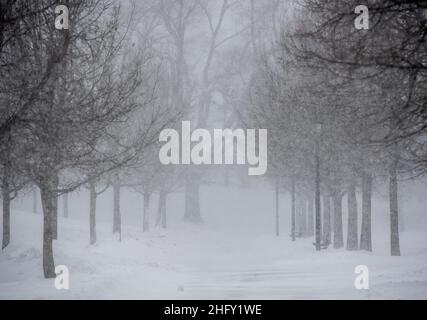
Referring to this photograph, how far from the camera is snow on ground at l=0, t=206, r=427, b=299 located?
1005 centimetres

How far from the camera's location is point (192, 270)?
15.8m

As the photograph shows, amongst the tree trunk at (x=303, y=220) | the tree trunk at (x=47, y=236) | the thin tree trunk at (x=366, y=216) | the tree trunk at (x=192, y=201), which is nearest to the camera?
the tree trunk at (x=47, y=236)

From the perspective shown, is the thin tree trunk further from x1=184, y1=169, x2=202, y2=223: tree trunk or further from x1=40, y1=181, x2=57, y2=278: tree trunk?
x1=184, y1=169, x2=202, y2=223: tree trunk

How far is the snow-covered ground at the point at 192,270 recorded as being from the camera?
1007 centimetres

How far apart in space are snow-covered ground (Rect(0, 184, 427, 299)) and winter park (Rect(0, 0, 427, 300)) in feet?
0.27

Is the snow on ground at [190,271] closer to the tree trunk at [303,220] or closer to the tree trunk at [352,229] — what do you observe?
the tree trunk at [352,229]

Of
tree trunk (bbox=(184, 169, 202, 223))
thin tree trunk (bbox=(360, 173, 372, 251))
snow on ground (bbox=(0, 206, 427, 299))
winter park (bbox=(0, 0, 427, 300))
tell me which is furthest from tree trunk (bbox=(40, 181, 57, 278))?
tree trunk (bbox=(184, 169, 202, 223))

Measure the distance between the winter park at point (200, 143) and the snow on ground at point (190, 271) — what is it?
76 mm

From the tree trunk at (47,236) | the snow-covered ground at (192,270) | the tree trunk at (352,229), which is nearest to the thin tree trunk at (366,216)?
the tree trunk at (352,229)

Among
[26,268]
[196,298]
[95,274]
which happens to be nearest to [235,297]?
[196,298]

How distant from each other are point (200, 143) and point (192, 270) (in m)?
21.1

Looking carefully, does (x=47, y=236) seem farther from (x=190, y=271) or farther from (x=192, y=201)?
(x=192, y=201)
